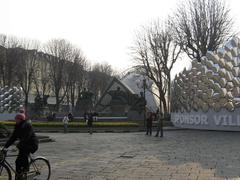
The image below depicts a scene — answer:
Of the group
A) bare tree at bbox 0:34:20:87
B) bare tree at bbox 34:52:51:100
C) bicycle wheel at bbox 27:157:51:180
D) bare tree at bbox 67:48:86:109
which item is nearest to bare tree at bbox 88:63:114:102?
bare tree at bbox 67:48:86:109

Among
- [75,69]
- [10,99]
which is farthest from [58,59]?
[10,99]

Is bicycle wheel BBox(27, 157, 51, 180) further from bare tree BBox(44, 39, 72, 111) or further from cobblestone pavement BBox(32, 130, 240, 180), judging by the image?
bare tree BBox(44, 39, 72, 111)

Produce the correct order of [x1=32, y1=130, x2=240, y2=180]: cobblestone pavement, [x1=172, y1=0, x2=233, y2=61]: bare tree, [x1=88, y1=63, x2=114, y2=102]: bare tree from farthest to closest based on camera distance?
[x1=88, y1=63, x2=114, y2=102]: bare tree
[x1=172, y1=0, x2=233, y2=61]: bare tree
[x1=32, y1=130, x2=240, y2=180]: cobblestone pavement

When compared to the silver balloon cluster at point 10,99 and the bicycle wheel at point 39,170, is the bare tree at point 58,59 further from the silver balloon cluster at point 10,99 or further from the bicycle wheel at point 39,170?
the bicycle wheel at point 39,170

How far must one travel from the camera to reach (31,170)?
9242mm

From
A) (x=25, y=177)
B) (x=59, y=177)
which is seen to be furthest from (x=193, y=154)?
(x=25, y=177)

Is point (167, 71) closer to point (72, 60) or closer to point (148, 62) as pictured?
point (148, 62)

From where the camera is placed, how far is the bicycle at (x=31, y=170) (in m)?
8.69

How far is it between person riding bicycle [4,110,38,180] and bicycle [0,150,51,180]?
0.49 feet

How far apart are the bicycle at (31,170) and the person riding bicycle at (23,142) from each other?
150 millimetres

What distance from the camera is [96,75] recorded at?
85438 millimetres

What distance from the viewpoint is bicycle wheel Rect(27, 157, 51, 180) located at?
30.2 feet

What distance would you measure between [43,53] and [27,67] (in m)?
3.39

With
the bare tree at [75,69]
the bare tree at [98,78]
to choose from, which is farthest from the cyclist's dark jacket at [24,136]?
the bare tree at [98,78]
